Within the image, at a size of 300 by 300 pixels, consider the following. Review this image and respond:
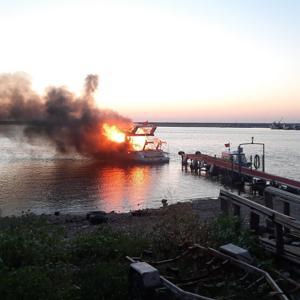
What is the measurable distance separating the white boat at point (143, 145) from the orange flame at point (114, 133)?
148 centimetres

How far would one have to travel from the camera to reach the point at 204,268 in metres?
7.32

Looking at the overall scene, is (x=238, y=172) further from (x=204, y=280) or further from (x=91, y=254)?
(x=204, y=280)

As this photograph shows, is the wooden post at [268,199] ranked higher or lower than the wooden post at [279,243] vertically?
higher

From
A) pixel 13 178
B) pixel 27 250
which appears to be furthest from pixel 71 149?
pixel 27 250

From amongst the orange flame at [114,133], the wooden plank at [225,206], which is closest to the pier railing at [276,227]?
the wooden plank at [225,206]

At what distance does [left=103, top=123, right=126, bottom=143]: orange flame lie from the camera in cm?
7412

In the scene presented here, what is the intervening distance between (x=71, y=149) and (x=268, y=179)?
48.8 m

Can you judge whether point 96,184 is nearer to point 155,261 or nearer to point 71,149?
point 155,261

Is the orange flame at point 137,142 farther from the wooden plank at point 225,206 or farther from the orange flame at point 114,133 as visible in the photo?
the wooden plank at point 225,206

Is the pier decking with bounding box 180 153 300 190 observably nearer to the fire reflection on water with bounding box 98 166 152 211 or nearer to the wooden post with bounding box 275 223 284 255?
the fire reflection on water with bounding box 98 166 152 211

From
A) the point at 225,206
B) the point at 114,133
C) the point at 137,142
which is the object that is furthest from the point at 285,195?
the point at 114,133

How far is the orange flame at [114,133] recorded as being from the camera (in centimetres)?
7412

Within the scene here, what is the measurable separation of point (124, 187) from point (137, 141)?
3319 cm

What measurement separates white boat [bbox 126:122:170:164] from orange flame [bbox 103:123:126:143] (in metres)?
1.48
